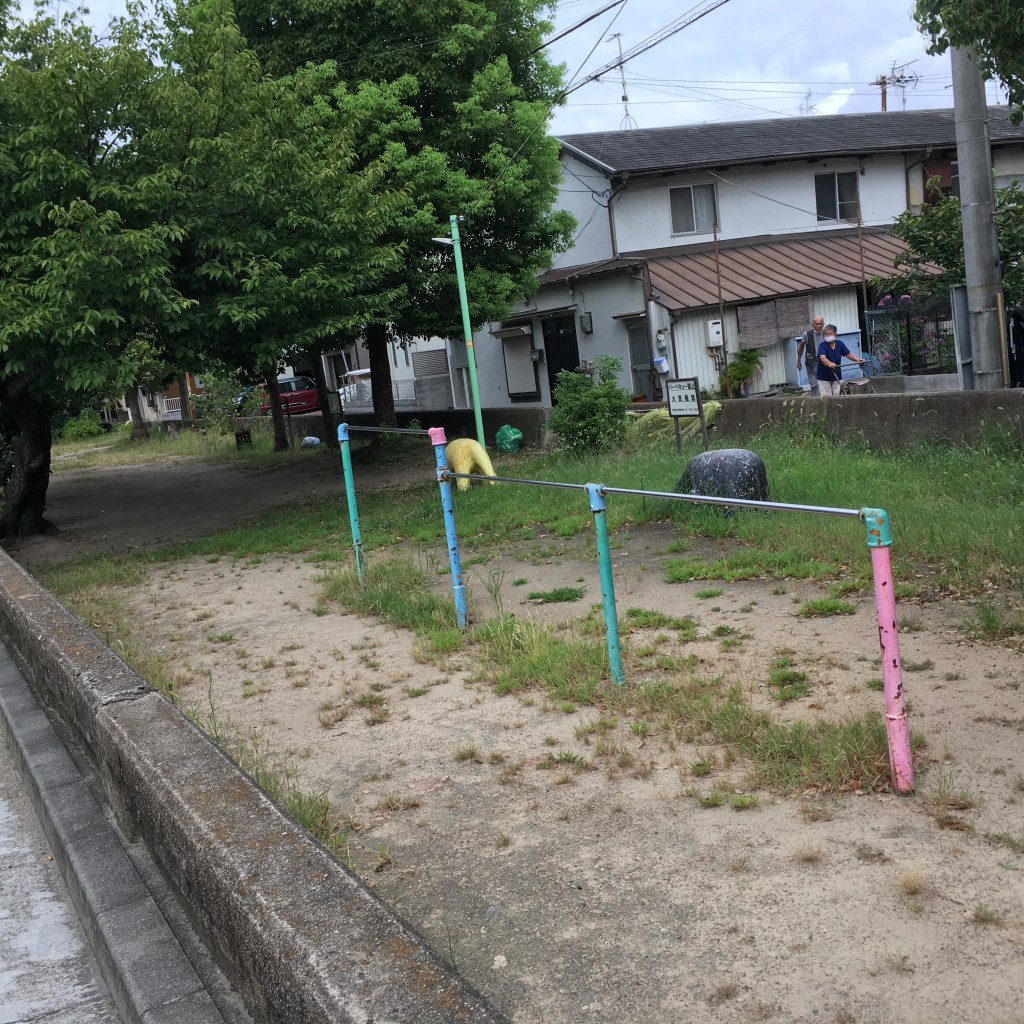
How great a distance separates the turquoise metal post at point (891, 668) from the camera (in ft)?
12.8

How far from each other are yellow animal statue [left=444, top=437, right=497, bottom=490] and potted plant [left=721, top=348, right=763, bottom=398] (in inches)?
380

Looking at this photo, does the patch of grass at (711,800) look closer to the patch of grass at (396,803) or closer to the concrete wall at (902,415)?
the patch of grass at (396,803)

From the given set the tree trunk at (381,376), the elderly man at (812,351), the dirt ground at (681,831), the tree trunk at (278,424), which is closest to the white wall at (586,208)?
the elderly man at (812,351)

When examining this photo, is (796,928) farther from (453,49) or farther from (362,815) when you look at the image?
(453,49)

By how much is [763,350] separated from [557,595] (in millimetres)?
17687

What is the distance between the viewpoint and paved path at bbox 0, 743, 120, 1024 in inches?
119

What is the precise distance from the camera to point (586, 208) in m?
25.9

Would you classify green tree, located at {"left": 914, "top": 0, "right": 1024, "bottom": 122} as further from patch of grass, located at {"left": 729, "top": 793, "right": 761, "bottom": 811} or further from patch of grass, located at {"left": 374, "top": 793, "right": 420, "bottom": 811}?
patch of grass, located at {"left": 374, "top": 793, "right": 420, "bottom": 811}

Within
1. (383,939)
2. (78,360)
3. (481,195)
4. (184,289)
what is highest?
(481,195)

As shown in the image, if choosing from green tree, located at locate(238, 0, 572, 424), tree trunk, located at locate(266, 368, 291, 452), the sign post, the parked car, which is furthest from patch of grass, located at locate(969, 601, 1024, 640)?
the parked car

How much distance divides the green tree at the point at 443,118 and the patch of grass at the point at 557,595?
9.85 meters

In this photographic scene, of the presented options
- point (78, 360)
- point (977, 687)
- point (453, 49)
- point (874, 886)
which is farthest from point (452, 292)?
point (874, 886)

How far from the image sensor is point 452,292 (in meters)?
19.5

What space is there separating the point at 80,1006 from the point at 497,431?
16594 millimetres
